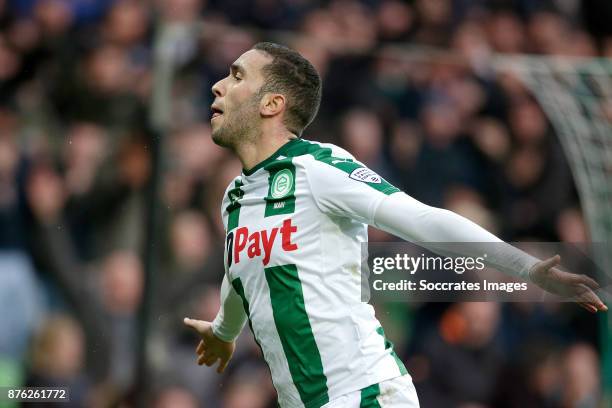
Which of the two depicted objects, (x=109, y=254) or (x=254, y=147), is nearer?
(x=254, y=147)

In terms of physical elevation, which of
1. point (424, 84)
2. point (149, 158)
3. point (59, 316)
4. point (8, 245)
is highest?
point (424, 84)

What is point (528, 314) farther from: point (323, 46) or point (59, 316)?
point (59, 316)

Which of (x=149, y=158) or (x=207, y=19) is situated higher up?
(x=207, y=19)

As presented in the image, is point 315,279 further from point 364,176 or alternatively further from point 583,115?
point 583,115

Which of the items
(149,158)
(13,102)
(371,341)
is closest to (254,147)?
(371,341)

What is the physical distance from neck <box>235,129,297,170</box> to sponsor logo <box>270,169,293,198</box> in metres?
0.15

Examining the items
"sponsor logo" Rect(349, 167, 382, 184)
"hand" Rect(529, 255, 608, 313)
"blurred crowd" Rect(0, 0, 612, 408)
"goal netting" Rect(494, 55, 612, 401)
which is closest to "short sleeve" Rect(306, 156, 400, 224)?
"sponsor logo" Rect(349, 167, 382, 184)

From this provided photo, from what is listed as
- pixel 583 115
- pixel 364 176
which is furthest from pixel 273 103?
pixel 583 115

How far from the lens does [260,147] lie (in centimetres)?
326

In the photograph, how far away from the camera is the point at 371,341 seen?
300 centimetres

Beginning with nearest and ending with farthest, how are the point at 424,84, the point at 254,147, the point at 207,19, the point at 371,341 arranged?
the point at 371,341 → the point at 254,147 → the point at 207,19 → the point at 424,84

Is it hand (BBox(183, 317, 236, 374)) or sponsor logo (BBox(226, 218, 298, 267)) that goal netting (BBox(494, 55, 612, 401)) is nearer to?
hand (BBox(183, 317, 236, 374))

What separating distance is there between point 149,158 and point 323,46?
147 cm

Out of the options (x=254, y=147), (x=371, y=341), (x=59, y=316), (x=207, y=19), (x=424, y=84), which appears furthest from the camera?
(x=424, y=84)
